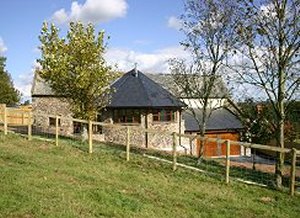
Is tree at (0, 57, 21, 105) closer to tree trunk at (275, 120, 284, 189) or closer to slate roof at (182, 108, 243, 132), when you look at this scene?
slate roof at (182, 108, 243, 132)

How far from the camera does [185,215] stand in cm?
964

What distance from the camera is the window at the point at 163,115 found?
113 ft

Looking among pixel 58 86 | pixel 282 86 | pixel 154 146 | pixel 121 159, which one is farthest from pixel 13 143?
pixel 154 146

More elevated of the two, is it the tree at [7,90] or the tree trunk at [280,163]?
the tree at [7,90]

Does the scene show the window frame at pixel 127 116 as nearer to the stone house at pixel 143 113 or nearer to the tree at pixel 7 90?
the stone house at pixel 143 113

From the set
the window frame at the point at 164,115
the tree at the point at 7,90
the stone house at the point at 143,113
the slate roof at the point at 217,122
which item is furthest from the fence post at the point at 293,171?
the tree at the point at 7,90

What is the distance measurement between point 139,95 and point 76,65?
11554mm

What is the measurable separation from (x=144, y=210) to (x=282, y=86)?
9134 mm

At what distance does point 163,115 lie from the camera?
114 ft

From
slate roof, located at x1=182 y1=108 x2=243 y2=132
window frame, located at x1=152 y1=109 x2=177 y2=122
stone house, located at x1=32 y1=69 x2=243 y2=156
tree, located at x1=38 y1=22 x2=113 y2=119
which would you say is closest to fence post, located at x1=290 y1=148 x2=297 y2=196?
tree, located at x1=38 y1=22 x2=113 y2=119

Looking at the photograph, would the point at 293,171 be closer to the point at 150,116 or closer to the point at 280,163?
the point at 280,163

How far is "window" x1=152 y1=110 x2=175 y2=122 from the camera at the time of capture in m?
34.5

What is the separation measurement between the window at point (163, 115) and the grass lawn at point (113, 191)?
17.6 meters

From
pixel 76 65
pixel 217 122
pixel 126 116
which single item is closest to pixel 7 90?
pixel 126 116
